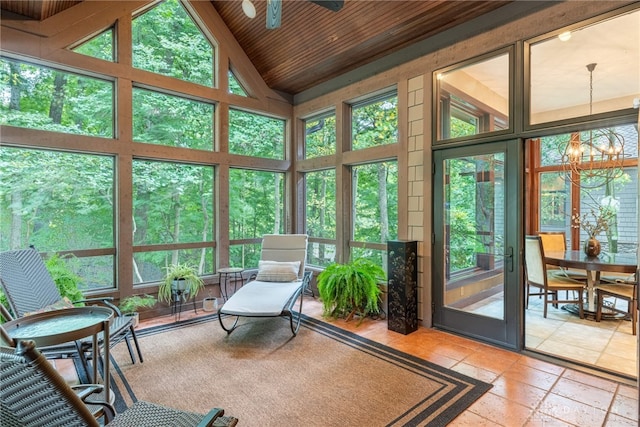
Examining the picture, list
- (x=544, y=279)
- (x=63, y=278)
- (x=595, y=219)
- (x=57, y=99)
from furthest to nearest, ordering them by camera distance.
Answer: (x=595, y=219) < (x=544, y=279) < (x=57, y=99) < (x=63, y=278)

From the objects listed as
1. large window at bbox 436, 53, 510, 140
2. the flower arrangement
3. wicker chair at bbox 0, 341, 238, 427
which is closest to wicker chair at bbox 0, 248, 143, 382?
wicker chair at bbox 0, 341, 238, 427

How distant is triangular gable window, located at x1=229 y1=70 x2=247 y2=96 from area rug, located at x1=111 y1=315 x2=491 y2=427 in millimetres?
3922

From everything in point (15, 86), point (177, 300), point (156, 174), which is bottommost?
point (177, 300)

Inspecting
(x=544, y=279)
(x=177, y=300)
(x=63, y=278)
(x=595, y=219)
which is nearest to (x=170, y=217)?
(x=177, y=300)

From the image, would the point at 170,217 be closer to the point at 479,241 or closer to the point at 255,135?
the point at 255,135

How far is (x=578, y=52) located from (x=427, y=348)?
3.54 m

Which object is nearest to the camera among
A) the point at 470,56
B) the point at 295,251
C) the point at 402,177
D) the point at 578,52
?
the point at 578,52

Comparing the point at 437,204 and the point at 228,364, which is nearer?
→ the point at 228,364

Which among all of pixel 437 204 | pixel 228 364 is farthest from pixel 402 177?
pixel 228 364

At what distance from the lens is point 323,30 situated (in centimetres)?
439

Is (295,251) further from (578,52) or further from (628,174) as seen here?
(628,174)

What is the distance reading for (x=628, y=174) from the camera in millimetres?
5391

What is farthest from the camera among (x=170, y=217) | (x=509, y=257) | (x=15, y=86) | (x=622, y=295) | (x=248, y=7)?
(x=170, y=217)

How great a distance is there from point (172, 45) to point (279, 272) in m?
3.82
